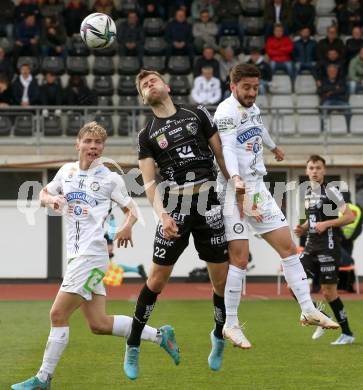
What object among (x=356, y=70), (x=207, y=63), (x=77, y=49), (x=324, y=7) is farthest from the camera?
(x=324, y=7)

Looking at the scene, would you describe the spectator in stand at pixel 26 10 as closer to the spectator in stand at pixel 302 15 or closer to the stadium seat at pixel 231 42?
the stadium seat at pixel 231 42

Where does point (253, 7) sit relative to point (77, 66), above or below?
above


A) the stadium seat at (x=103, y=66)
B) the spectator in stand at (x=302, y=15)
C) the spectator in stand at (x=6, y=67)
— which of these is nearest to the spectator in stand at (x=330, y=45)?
the spectator in stand at (x=302, y=15)

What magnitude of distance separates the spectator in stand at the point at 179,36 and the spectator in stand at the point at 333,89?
3.43 metres

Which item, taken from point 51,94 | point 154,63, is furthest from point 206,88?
point 51,94

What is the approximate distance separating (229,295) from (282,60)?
17.6 m

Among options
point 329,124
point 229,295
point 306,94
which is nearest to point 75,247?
point 229,295

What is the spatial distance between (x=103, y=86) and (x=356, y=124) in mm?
6015

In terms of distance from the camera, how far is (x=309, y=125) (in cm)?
2439

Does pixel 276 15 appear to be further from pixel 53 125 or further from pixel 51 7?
pixel 53 125

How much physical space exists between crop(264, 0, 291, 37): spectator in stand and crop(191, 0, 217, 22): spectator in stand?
4.75ft

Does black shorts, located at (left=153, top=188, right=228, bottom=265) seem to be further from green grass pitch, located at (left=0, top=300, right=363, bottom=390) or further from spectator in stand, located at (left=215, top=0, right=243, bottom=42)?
spectator in stand, located at (left=215, top=0, right=243, bottom=42)

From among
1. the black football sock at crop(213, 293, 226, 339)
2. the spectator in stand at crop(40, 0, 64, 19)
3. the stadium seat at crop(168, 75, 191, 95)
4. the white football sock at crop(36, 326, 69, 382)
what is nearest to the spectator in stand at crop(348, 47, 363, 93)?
the stadium seat at crop(168, 75, 191, 95)

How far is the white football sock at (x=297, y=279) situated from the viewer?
30.9ft
